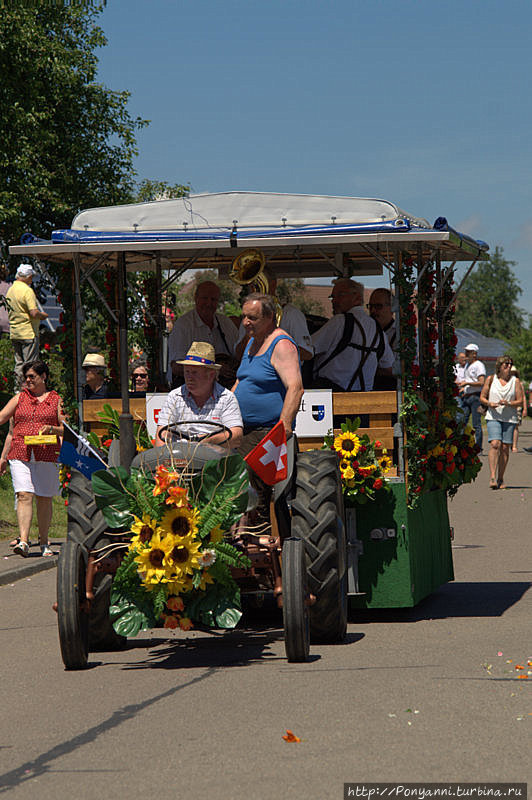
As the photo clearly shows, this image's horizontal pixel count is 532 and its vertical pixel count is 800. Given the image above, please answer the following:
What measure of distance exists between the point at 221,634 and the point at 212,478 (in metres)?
2.12

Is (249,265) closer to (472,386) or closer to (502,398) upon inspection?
(502,398)

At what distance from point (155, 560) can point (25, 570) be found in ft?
18.4

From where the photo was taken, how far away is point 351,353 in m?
10.3

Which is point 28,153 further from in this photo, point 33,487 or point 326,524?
point 326,524

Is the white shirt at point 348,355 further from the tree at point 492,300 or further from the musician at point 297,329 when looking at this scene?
the tree at point 492,300

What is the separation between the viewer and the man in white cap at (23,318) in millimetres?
18781

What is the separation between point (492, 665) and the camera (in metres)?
7.67

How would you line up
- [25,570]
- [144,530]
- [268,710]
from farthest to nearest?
[25,570] < [144,530] < [268,710]

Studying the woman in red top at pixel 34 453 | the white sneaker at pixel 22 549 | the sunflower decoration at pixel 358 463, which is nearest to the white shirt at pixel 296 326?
the sunflower decoration at pixel 358 463

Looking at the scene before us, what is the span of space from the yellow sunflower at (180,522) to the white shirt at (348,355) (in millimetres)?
3071

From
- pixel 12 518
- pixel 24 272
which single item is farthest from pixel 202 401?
pixel 24 272

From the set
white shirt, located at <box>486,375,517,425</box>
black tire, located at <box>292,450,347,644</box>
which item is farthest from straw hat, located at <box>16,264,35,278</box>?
black tire, located at <box>292,450,347,644</box>

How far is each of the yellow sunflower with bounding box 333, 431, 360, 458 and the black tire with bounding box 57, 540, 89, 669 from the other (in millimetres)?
2351

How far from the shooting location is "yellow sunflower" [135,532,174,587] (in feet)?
24.6
